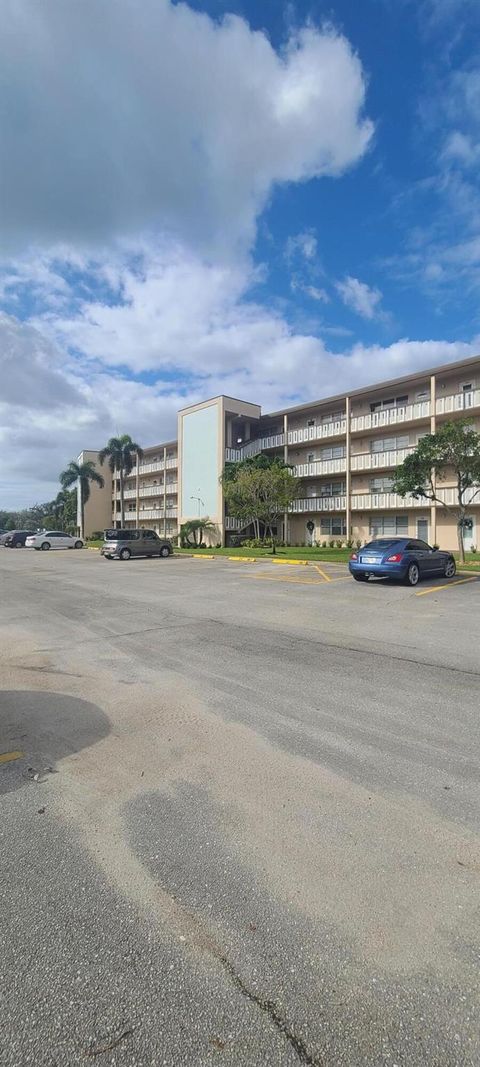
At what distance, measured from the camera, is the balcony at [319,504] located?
33.3 m

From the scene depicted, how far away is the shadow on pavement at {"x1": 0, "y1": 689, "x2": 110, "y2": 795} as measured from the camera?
149 inches

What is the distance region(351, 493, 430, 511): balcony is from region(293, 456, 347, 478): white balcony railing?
2.11m

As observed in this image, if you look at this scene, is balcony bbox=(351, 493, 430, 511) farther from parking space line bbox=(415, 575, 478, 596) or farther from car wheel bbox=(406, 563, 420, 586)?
car wheel bbox=(406, 563, 420, 586)

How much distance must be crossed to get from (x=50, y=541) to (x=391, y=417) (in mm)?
28519

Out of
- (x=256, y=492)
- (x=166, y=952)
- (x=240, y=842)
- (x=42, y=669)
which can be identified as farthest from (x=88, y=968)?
(x=256, y=492)

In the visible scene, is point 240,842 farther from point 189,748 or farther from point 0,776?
point 0,776

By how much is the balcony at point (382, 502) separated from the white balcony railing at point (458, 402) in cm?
518

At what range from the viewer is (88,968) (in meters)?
2.04

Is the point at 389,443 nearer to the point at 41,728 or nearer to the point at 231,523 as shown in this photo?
the point at 231,523

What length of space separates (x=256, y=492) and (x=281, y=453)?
8.17 m

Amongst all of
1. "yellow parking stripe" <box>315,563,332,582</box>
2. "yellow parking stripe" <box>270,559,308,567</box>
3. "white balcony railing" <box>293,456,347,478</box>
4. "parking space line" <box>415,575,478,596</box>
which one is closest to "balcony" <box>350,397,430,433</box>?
"white balcony railing" <box>293,456,347,478</box>

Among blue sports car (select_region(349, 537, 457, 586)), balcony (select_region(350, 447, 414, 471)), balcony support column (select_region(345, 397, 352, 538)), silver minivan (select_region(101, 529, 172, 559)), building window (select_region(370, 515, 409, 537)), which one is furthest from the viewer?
balcony support column (select_region(345, 397, 352, 538))

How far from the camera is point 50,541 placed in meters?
41.8

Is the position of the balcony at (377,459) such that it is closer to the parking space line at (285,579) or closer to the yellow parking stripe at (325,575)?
the yellow parking stripe at (325,575)
